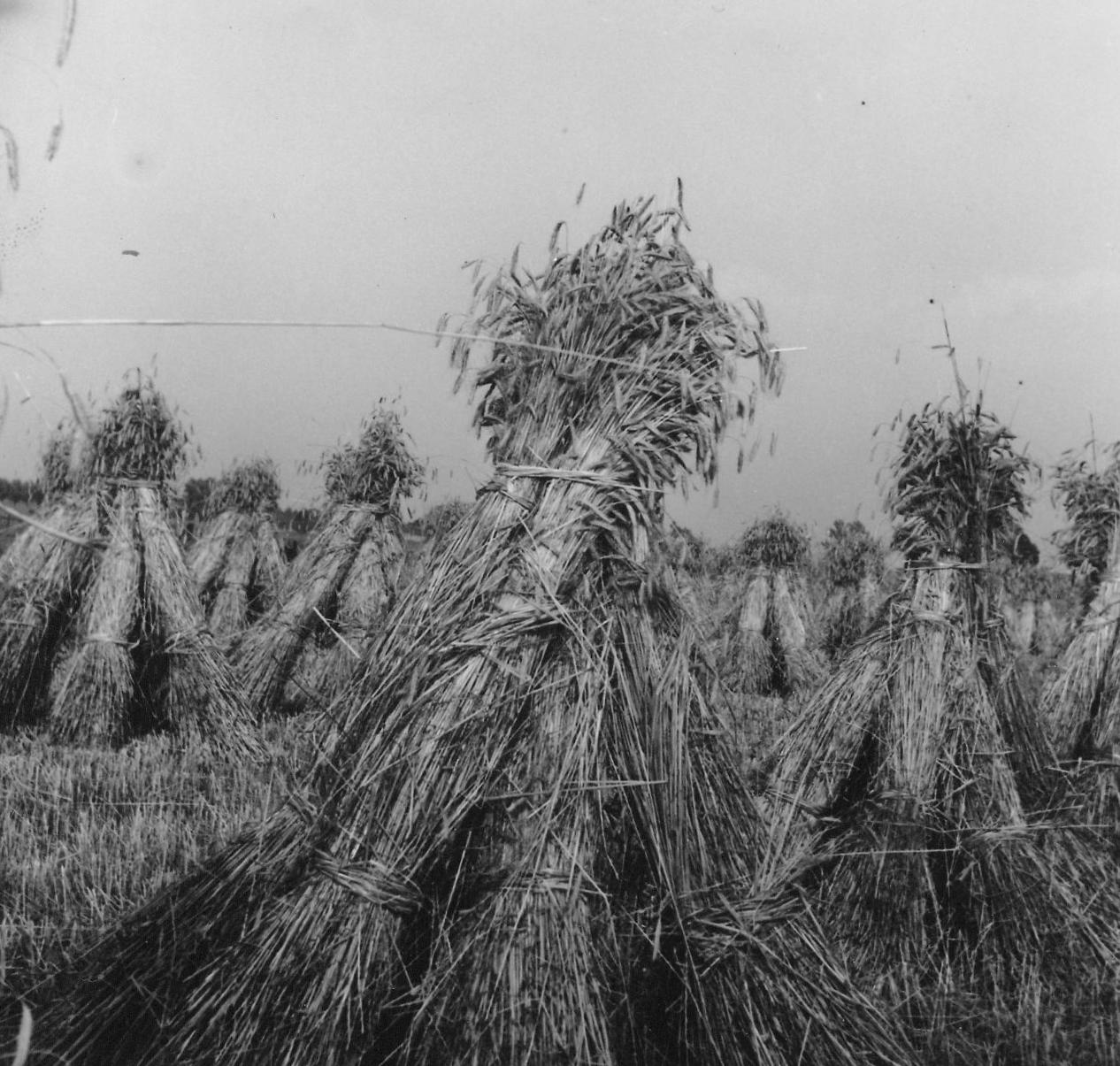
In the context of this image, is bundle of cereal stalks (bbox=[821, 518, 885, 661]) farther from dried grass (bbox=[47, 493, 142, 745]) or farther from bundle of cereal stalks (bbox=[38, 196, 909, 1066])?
bundle of cereal stalks (bbox=[38, 196, 909, 1066])

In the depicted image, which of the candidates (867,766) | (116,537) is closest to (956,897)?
(867,766)

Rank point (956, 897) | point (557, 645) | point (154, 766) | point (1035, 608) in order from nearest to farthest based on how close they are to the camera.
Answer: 1. point (557, 645)
2. point (956, 897)
3. point (154, 766)
4. point (1035, 608)

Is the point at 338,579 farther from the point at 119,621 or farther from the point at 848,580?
the point at 848,580

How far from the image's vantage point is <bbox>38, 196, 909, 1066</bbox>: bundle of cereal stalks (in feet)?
7.04

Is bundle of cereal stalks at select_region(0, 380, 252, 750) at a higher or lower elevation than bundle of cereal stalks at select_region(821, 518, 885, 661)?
lower

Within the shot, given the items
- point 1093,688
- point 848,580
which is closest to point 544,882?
point 1093,688

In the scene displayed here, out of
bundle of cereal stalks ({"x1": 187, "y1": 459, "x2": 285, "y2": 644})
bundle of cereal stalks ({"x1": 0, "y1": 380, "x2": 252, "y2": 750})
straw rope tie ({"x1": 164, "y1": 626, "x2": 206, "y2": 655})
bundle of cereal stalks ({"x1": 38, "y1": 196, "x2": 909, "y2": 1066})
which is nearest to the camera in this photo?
bundle of cereal stalks ({"x1": 38, "y1": 196, "x2": 909, "y2": 1066})

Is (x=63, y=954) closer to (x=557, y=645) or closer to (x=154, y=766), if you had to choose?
(x=557, y=645)

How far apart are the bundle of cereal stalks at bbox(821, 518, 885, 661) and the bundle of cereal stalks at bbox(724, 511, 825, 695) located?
3.70 ft

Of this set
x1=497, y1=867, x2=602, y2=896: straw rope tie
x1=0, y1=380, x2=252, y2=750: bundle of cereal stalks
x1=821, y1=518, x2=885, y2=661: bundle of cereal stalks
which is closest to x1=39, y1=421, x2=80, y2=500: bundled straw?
x1=0, y1=380, x2=252, y2=750: bundle of cereal stalks

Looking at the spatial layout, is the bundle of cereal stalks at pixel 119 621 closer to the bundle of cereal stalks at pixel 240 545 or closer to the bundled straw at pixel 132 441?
the bundled straw at pixel 132 441

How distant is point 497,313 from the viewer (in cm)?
276

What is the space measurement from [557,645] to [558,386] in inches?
26.8

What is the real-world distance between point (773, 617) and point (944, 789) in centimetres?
1059
